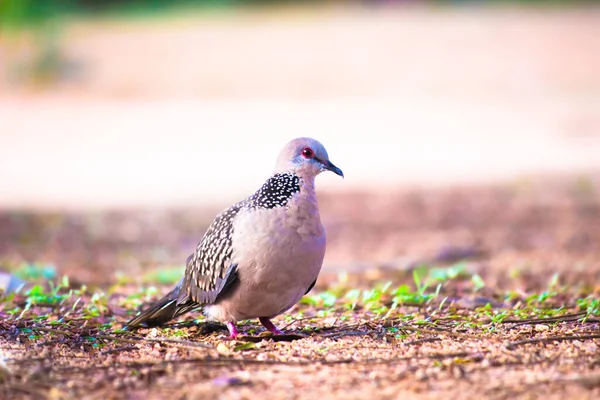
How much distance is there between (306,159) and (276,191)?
0.26m

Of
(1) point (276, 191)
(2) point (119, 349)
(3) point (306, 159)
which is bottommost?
(2) point (119, 349)

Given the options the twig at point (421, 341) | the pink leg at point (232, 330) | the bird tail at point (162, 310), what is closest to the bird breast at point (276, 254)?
the pink leg at point (232, 330)

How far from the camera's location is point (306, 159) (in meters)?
4.68

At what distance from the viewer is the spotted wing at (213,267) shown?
14.8 feet

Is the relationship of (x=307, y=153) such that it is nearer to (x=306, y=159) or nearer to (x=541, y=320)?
(x=306, y=159)

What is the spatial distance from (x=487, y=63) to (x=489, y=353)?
22.7 meters

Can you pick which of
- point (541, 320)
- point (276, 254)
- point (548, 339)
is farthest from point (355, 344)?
point (541, 320)

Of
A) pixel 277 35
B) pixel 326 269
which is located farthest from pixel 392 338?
pixel 277 35

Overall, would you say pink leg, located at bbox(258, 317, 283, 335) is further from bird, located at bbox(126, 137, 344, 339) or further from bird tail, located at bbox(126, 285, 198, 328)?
bird tail, located at bbox(126, 285, 198, 328)

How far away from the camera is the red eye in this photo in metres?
4.68

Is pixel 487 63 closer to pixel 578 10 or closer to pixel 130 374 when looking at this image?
pixel 578 10

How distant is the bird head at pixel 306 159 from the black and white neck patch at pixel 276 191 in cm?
6

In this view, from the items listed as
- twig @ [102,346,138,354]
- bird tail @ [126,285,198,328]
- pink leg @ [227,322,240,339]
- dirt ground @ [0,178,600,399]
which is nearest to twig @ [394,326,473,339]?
dirt ground @ [0,178,600,399]

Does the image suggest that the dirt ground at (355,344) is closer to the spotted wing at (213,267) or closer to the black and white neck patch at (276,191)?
the spotted wing at (213,267)
